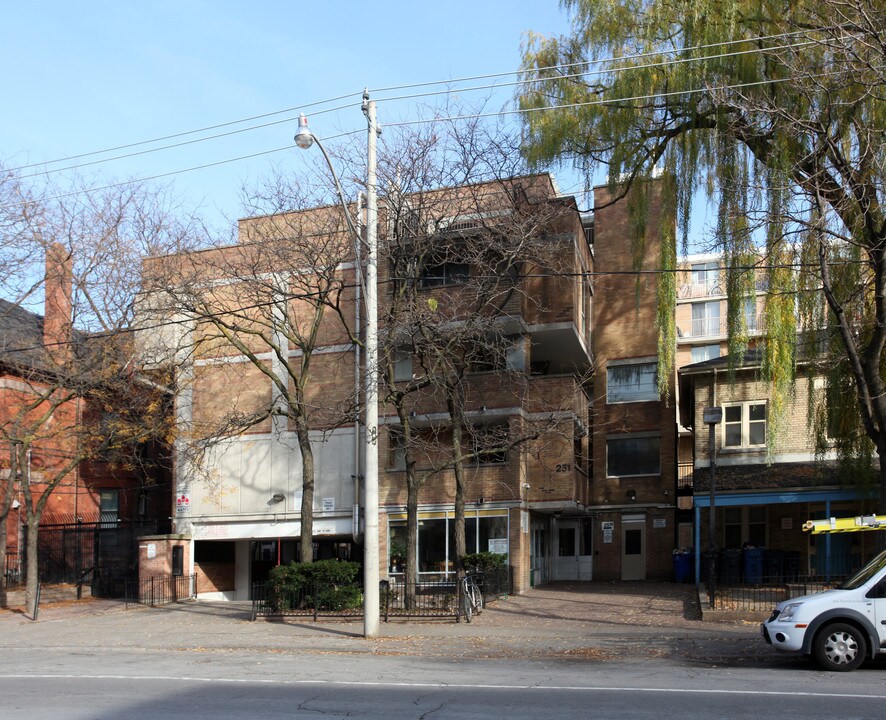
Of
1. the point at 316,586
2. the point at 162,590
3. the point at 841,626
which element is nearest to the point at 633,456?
the point at 316,586

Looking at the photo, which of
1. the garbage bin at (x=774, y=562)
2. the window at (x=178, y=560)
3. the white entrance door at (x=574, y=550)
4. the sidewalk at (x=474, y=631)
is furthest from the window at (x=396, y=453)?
the garbage bin at (x=774, y=562)

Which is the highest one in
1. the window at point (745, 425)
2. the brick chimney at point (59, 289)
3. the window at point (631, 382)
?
A: the brick chimney at point (59, 289)

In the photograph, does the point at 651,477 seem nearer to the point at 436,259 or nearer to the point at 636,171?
the point at 436,259

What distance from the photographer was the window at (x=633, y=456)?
32.7 metres

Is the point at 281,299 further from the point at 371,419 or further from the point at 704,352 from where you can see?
the point at 704,352

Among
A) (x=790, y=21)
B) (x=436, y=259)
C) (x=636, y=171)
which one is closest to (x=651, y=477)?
(x=436, y=259)

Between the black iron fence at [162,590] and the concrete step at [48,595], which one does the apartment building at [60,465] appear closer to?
the concrete step at [48,595]

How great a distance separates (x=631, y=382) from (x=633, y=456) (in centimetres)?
272

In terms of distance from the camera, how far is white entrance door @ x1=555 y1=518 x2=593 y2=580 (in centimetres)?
3278

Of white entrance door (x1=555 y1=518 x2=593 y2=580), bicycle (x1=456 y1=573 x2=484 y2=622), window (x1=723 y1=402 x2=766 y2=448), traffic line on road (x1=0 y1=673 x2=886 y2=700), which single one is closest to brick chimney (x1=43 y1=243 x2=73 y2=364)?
bicycle (x1=456 y1=573 x2=484 y2=622)

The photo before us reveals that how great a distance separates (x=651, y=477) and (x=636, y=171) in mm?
14555

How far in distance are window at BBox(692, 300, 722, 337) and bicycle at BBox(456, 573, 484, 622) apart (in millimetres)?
36868

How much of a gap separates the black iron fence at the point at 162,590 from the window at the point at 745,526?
17.5 metres

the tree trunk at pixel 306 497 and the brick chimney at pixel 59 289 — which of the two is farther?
the brick chimney at pixel 59 289
